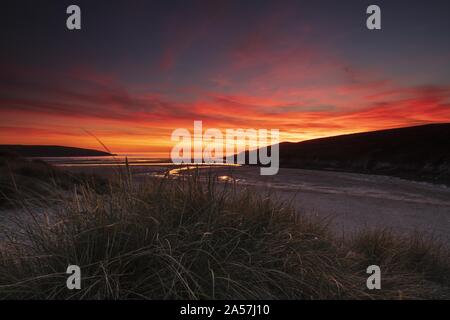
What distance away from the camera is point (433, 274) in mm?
4730

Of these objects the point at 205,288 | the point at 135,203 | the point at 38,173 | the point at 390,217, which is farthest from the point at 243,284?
the point at 38,173

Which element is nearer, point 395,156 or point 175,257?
point 175,257

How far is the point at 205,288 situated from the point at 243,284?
33cm

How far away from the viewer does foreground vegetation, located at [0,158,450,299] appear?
2.53 m

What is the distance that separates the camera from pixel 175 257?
270 cm

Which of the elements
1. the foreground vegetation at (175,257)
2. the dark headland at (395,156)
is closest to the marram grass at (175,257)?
the foreground vegetation at (175,257)

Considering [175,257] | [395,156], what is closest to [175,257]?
[175,257]

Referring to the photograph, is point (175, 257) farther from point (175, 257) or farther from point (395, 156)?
point (395, 156)

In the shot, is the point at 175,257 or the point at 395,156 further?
the point at 395,156

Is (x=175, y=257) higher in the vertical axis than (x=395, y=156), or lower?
lower

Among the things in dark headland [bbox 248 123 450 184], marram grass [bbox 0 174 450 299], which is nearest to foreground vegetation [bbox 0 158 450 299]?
marram grass [bbox 0 174 450 299]

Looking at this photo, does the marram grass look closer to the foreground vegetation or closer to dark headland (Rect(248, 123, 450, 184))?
the foreground vegetation

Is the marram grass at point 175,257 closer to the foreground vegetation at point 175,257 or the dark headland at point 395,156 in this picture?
the foreground vegetation at point 175,257
